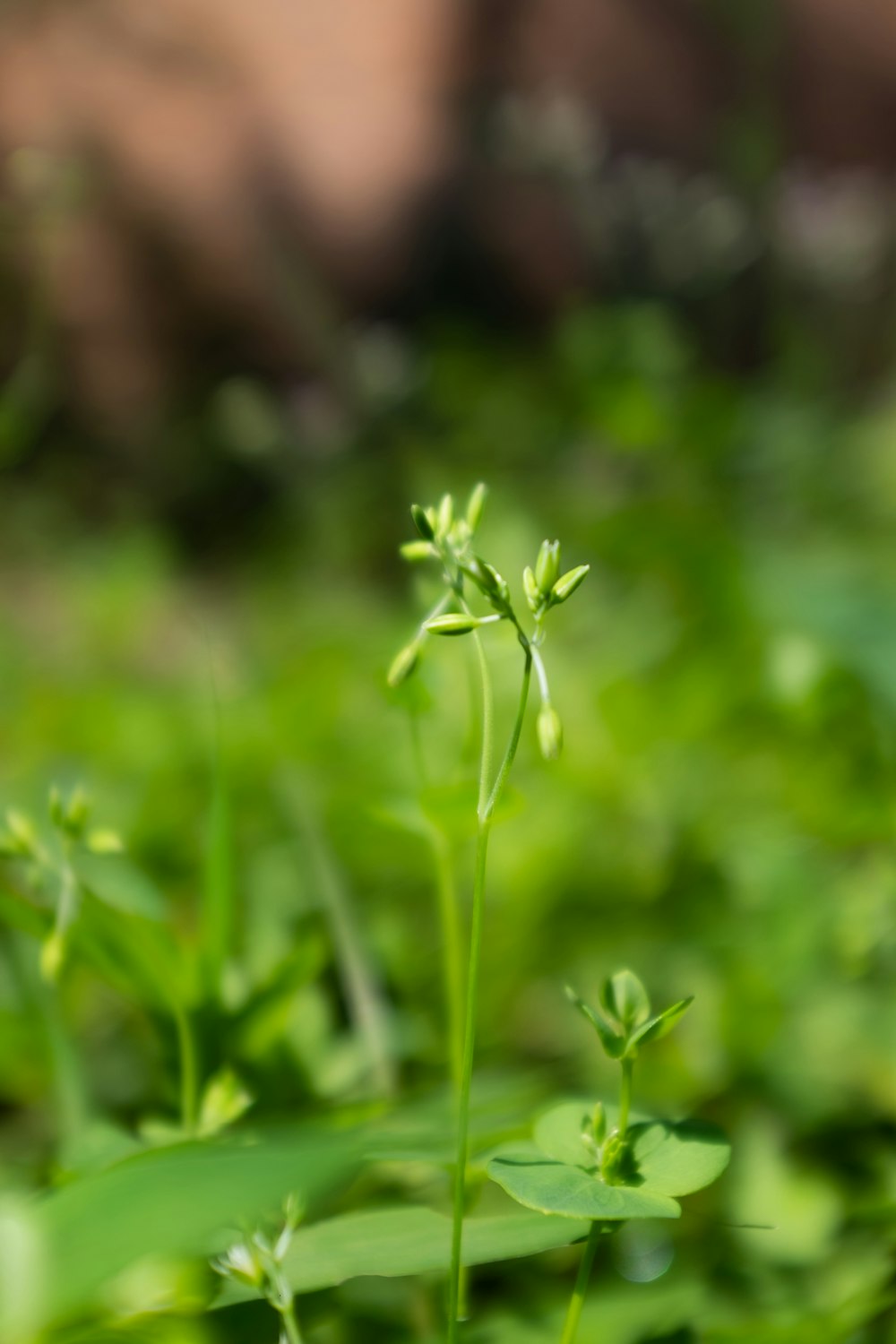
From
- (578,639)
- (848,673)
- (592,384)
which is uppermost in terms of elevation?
(592,384)

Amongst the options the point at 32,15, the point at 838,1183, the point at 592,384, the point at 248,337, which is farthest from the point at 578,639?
the point at 32,15

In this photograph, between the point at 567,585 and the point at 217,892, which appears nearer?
the point at 567,585

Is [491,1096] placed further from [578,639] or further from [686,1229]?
[578,639]

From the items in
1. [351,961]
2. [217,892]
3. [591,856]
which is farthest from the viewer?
[591,856]

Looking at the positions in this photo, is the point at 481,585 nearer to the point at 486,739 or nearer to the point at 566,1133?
the point at 486,739

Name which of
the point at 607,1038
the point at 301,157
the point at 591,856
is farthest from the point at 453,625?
the point at 301,157
